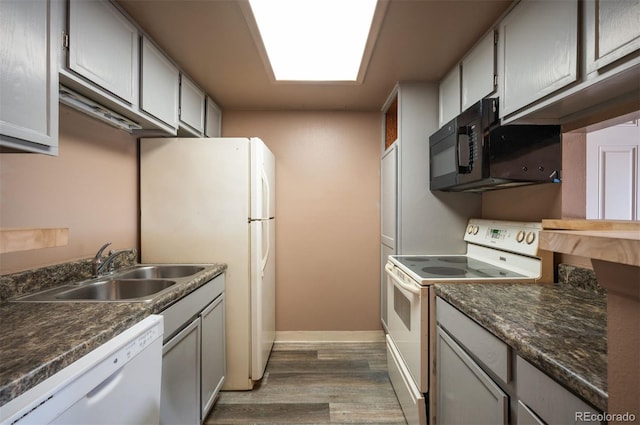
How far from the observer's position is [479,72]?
151cm

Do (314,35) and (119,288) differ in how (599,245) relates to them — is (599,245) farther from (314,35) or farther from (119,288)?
(119,288)

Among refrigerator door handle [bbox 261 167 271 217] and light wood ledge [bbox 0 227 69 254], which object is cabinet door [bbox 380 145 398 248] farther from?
light wood ledge [bbox 0 227 69 254]

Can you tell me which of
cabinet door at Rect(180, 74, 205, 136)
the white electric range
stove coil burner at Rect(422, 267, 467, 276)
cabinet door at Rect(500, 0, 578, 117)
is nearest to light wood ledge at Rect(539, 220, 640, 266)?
cabinet door at Rect(500, 0, 578, 117)

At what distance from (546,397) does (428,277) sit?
27.7 inches

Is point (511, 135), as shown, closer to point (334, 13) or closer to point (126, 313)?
point (334, 13)

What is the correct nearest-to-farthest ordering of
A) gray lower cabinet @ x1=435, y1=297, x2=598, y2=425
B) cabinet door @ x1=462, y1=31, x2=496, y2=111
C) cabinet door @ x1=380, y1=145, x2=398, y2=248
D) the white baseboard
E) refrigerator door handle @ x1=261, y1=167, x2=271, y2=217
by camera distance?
gray lower cabinet @ x1=435, y1=297, x2=598, y2=425
cabinet door @ x1=462, y1=31, x2=496, y2=111
refrigerator door handle @ x1=261, y1=167, x2=271, y2=217
cabinet door @ x1=380, y1=145, x2=398, y2=248
the white baseboard

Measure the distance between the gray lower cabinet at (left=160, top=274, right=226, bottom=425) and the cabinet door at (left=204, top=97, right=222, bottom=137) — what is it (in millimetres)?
1305

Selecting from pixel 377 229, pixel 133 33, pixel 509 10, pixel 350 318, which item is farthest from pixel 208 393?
pixel 509 10

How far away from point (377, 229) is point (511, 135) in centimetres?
144

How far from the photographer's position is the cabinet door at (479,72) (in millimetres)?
1395

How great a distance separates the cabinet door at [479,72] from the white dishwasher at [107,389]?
1.96 metres

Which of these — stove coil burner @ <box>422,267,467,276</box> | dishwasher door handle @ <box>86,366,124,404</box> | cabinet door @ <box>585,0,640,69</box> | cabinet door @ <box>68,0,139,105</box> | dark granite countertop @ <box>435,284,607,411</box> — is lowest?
dishwasher door handle @ <box>86,366,124,404</box>

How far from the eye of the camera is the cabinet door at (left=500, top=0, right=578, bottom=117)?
0.95m

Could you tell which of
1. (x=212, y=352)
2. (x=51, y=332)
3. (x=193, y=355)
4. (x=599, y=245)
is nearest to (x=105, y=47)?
(x=51, y=332)
